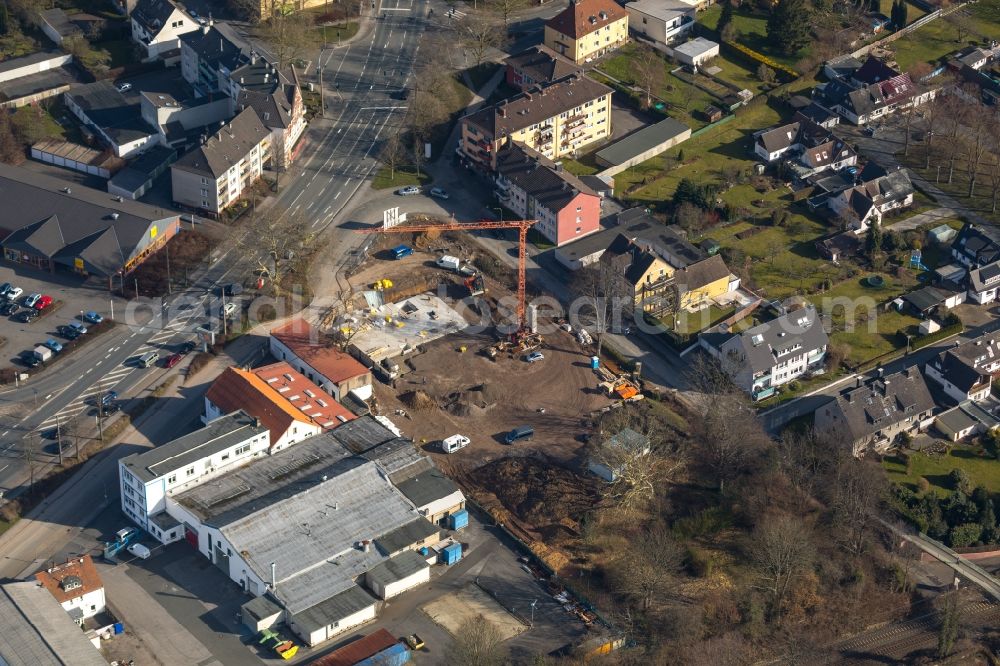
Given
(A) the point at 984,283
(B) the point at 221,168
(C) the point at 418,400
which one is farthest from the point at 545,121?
(A) the point at 984,283

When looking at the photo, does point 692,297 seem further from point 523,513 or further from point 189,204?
point 189,204

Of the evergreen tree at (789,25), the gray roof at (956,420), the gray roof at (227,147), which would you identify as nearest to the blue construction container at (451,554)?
the gray roof at (956,420)

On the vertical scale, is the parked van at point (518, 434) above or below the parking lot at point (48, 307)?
below

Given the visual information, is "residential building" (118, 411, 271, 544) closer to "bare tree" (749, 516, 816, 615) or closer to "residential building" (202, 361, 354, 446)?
"residential building" (202, 361, 354, 446)

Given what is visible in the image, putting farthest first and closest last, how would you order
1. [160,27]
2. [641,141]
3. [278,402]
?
[160,27] < [641,141] < [278,402]

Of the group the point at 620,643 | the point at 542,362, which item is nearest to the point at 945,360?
the point at 542,362

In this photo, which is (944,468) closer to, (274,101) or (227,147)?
(227,147)

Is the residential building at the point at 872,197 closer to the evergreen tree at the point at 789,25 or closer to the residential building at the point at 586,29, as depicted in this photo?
the evergreen tree at the point at 789,25
